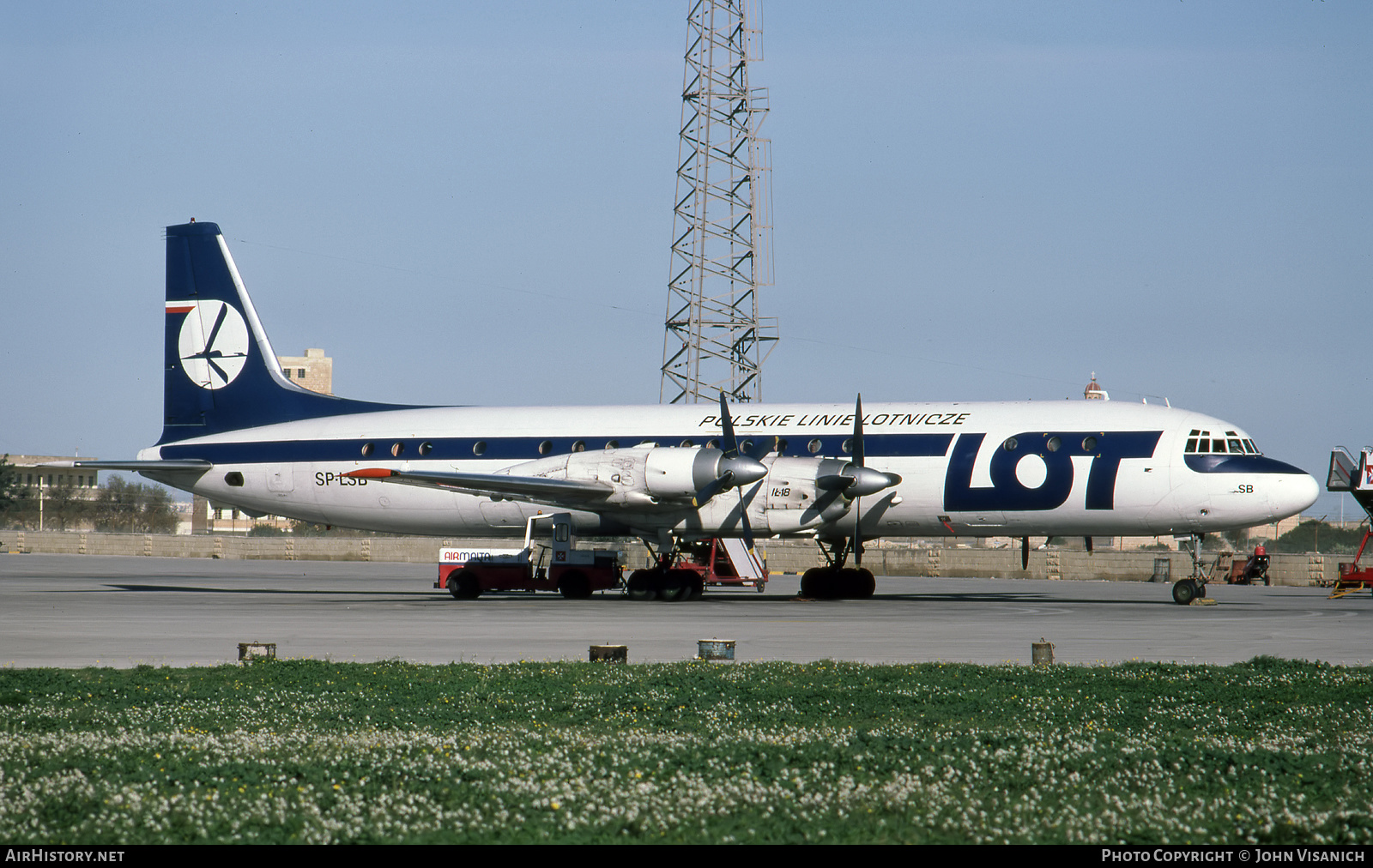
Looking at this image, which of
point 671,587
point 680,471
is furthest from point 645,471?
point 671,587

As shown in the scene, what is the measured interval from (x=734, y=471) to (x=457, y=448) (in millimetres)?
8726

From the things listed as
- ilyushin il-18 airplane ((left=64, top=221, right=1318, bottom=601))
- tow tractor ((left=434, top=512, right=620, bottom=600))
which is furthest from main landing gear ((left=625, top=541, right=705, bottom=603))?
tow tractor ((left=434, top=512, right=620, bottom=600))

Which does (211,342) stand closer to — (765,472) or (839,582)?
(765,472)

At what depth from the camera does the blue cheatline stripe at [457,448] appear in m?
30.8

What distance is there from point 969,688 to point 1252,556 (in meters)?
37.3

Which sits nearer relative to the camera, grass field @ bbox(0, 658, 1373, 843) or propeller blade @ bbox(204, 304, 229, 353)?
grass field @ bbox(0, 658, 1373, 843)

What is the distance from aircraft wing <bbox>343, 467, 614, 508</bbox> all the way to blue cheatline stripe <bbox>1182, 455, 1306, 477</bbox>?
1339 cm

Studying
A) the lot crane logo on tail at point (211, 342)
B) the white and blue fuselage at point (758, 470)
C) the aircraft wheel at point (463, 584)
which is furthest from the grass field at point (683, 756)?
the lot crane logo on tail at point (211, 342)

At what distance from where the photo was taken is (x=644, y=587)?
30.9 m

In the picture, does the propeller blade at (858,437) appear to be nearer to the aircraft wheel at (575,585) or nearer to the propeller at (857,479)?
the propeller at (857,479)

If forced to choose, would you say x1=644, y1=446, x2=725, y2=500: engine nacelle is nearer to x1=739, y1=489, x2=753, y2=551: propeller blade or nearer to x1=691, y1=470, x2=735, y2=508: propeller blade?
x1=691, y1=470, x2=735, y2=508: propeller blade

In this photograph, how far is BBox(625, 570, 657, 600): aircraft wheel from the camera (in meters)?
30.8

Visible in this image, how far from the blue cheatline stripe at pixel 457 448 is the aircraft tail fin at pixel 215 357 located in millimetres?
1093
